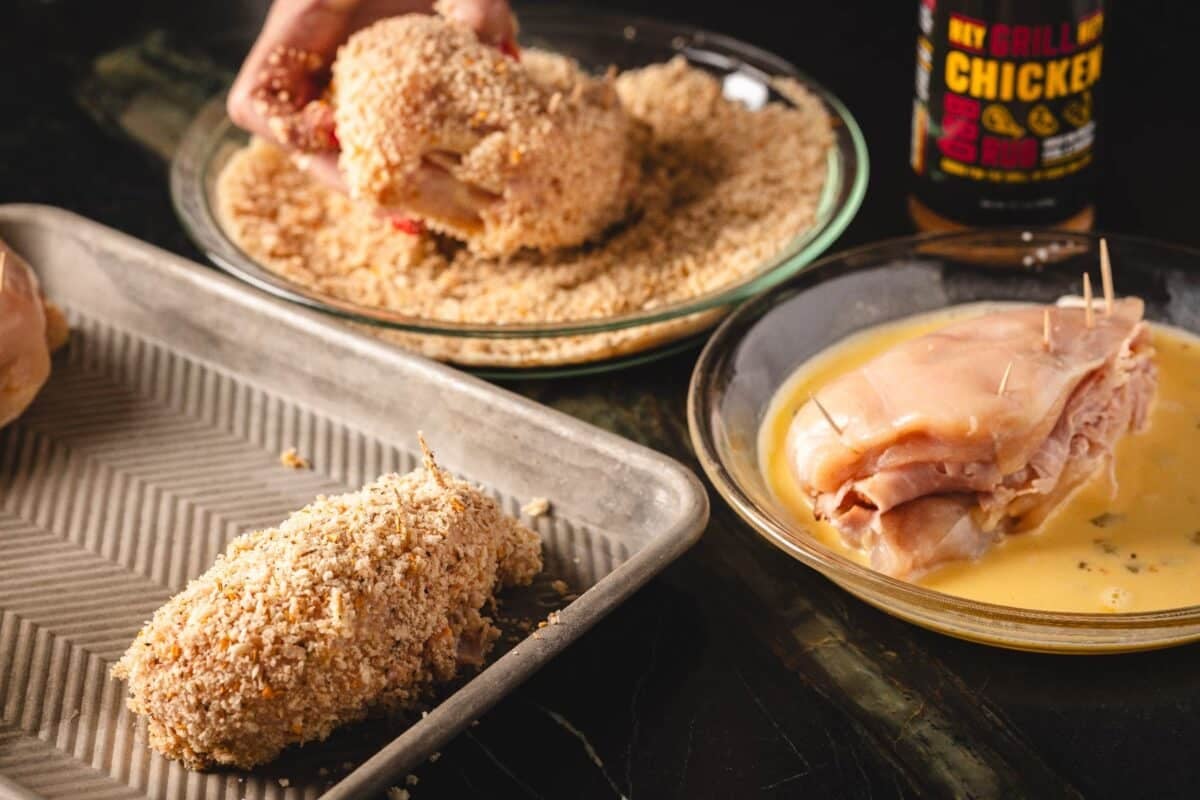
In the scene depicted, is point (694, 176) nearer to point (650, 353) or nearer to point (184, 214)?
point (650, 353)

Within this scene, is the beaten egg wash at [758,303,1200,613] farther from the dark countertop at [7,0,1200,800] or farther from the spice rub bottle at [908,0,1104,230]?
the spice rub bottle at [908,0,1104,230]

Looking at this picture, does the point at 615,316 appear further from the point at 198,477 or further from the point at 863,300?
the point at 198,477

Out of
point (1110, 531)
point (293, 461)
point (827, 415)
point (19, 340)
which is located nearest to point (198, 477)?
point (293, 461)

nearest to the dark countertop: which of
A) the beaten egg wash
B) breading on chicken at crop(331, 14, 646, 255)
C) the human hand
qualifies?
the beaten egg wash

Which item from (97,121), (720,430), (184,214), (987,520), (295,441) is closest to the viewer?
(987,520)

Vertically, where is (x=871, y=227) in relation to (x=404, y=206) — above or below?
below

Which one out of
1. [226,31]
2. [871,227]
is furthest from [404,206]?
[226,31]

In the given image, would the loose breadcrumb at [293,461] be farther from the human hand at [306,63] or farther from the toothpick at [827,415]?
the toothpick at [827,415]
